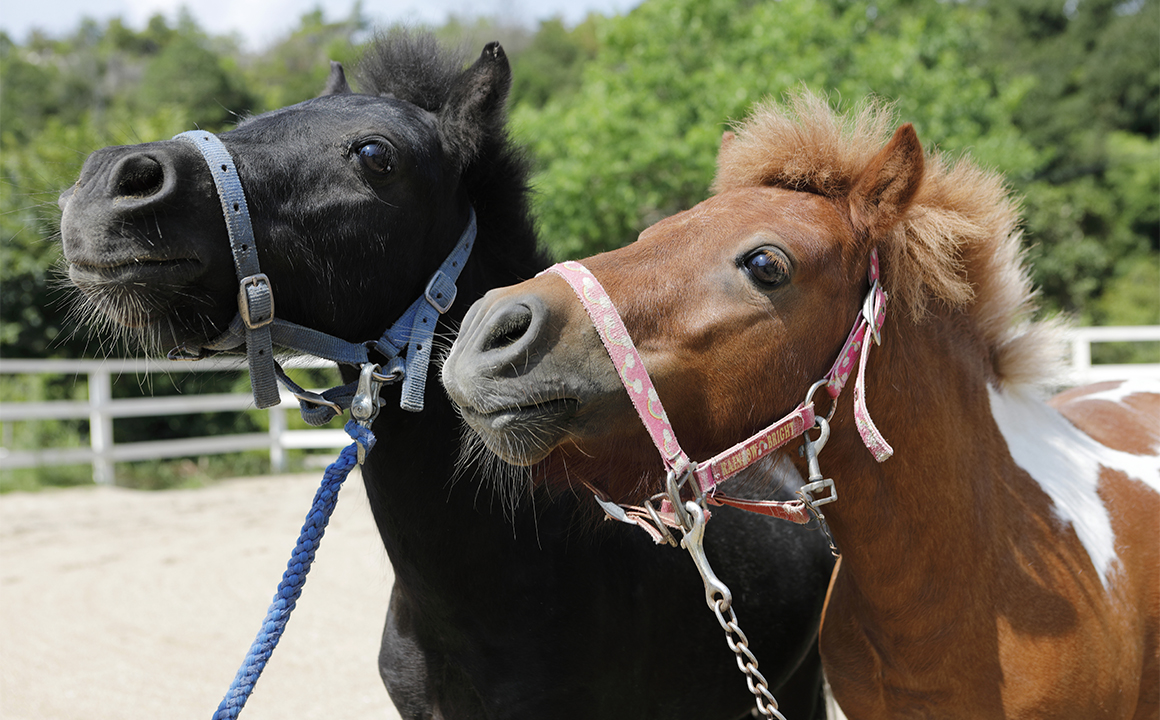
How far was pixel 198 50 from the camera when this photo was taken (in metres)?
29.6

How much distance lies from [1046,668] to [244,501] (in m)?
9.55

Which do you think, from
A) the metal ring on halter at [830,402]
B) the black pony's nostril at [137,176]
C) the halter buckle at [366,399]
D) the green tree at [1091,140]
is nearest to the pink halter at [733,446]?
the metal ring on halter at [830,402]

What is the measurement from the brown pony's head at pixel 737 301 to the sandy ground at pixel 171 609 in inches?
50.7

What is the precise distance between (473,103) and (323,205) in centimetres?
55

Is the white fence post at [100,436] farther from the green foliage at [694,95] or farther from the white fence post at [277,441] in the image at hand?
the green foliage at [694,95]

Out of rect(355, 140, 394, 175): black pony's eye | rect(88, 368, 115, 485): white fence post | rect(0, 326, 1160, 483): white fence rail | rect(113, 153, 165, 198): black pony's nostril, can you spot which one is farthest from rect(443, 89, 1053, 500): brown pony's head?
rect(88, 368, 115, 485): white fence post

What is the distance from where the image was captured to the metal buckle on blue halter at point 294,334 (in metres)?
1.82

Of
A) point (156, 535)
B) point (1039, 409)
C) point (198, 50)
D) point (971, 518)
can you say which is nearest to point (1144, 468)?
point (1039, 409)

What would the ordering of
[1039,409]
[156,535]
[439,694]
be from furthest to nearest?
1. [156,535]
2. [1039,409]
3. [439,694]

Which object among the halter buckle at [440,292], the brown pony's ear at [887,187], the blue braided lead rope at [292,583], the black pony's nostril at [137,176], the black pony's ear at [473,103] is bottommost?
the blue braided lead rope at [292,583]

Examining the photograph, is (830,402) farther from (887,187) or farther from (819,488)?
(887,187)

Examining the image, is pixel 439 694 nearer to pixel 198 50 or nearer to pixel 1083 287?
pixel 1083 287

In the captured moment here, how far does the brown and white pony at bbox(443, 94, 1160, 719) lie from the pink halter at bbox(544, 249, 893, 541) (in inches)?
1.2

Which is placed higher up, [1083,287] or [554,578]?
[1083,287]
